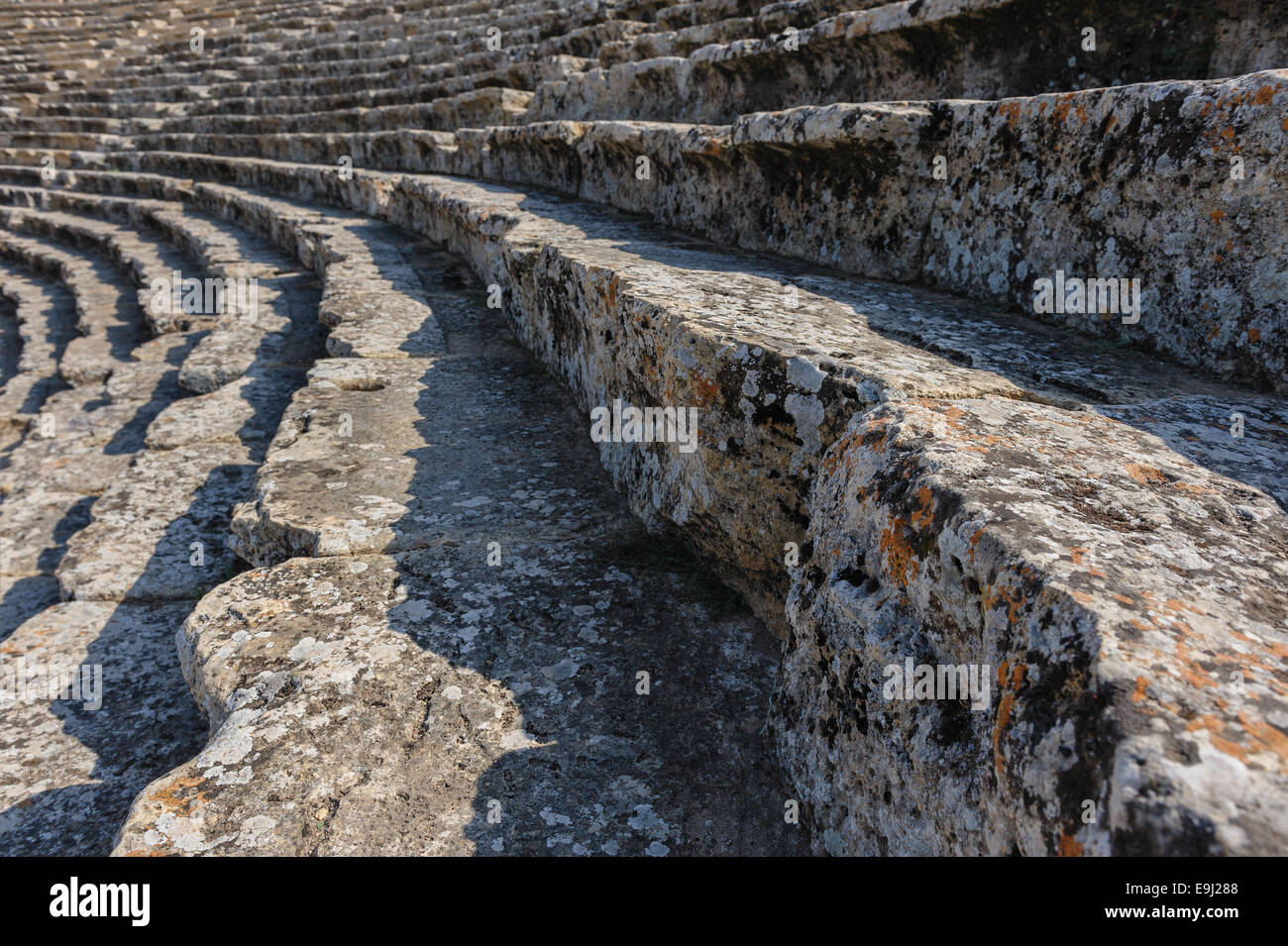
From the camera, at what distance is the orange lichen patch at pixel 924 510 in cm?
137

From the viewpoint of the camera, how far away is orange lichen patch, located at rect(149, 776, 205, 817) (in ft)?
5.18

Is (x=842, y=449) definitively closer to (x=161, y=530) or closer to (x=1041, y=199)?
(x=1041, y=199)

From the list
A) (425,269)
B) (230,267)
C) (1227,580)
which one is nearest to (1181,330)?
(1227,580)

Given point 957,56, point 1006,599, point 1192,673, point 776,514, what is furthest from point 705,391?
point 957,56

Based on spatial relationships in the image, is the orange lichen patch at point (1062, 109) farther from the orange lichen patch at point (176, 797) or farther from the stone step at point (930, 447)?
the orange lichen patch at point (176, 797)

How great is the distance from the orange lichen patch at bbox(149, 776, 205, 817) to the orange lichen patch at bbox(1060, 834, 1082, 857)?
4.90 feet

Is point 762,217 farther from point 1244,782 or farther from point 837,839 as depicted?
point 1244,782

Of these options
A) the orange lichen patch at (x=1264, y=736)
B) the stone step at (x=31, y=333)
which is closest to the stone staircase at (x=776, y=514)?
the orange lichen patch at (x=1264, y=736)

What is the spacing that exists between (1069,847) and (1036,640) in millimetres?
259

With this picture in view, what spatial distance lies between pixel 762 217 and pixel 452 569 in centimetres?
208

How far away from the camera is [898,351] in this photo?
6.95 feet

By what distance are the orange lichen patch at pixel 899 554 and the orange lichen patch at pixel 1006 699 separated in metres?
0.27

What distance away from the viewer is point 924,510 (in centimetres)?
138

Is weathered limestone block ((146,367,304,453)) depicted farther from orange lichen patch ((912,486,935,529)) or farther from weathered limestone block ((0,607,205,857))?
orange lichen patch ((912,486,935,529))
